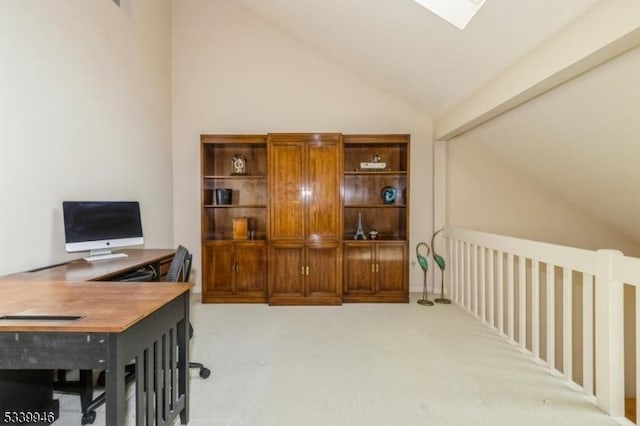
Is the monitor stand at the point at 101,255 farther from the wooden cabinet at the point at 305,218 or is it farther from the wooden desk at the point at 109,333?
the wooden cabinet at the point at 305,218

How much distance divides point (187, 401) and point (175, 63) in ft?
13.7

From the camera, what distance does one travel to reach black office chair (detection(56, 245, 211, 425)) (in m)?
1.90

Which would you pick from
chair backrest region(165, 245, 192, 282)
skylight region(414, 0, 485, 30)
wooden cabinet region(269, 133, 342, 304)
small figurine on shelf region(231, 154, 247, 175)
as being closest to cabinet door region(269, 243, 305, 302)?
wooden cabinet region(269, 133, 342, 304)

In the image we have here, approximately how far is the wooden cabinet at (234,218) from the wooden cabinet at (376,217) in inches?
42.9

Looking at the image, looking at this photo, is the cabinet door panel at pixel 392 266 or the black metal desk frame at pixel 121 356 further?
the cabinet door panel at pixel 392 266

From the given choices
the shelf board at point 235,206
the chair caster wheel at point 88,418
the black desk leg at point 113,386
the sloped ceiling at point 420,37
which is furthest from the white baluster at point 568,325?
the shelf board at point 235,206

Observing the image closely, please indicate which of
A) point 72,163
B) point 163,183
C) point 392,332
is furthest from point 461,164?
point 72,163

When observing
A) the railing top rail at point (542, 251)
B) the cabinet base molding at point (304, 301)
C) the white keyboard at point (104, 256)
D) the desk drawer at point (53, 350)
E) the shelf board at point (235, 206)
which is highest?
the shelf board at point (235, 206)

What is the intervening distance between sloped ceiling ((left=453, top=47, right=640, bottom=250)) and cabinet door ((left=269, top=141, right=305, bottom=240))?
2.12 m

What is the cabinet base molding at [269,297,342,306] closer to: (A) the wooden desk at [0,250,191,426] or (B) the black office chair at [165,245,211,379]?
(B) the black office chair at [165,245,211,379]

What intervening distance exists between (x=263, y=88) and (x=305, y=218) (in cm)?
189

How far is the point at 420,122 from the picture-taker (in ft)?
14.6

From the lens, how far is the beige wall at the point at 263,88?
442 cm

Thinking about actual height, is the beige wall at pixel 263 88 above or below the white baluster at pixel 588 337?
above
